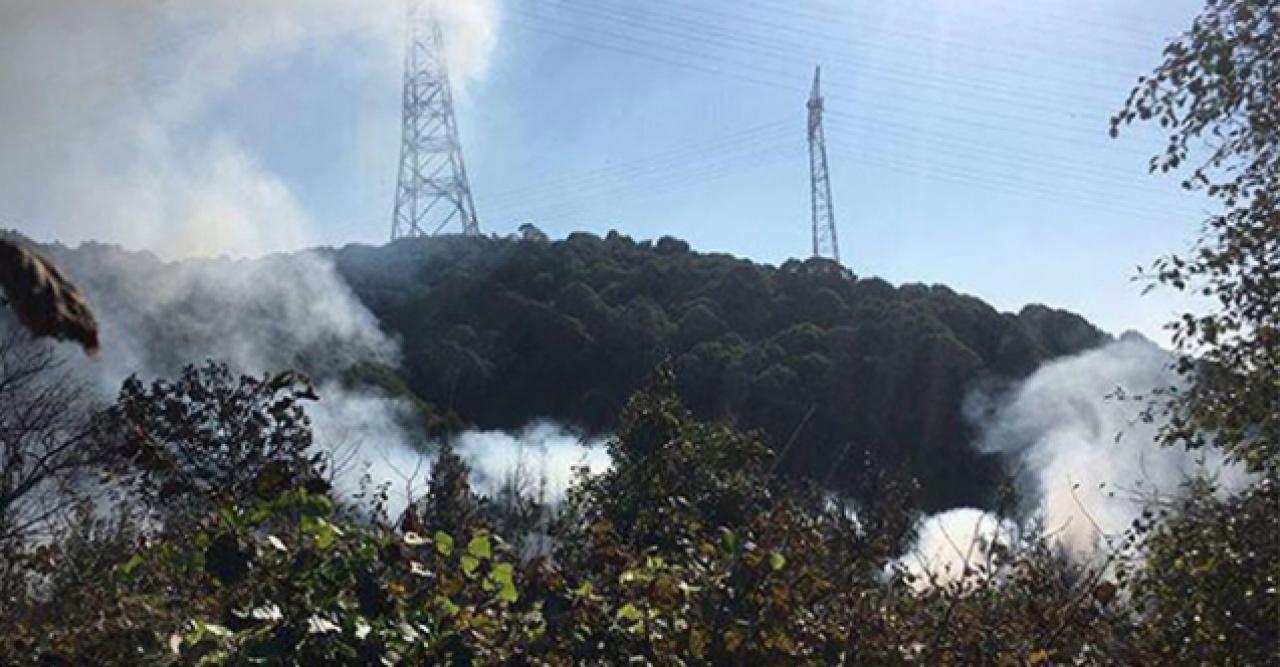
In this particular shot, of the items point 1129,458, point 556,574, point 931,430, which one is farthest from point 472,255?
point 556,574

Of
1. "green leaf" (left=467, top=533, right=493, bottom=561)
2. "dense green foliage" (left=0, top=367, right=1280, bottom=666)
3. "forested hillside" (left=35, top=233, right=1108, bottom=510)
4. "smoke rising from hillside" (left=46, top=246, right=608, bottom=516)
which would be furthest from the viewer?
"forested hillside" (left=35, top=233, right=1108, bottom=510)

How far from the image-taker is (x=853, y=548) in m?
6.68

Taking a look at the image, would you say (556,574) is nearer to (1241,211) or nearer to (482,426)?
(1241,211)

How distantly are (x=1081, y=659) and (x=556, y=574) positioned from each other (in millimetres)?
2262

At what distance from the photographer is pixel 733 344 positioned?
4016 cm

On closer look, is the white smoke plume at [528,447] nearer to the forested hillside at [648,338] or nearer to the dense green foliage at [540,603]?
the forested hillside at [648,338]

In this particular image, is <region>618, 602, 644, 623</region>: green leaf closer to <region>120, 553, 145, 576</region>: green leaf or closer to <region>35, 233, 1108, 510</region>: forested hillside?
<region>120, 553, 145, 576</region>: green leaf

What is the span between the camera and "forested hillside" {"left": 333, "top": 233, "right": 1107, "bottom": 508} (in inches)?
1500

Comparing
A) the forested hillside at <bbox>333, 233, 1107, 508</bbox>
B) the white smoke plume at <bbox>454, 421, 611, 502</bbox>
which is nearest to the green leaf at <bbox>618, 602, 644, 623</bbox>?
the white smoke plume at <bbox>454, 421, 611, 502</bbox>

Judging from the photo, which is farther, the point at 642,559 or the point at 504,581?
the point at 642,559

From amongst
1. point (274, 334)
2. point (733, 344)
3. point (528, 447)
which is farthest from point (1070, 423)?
point (274, 334)

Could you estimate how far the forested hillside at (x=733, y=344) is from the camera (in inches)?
1500

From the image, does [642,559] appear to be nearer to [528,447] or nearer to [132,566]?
[132,566]

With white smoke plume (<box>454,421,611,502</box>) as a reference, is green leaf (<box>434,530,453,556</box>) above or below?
below
